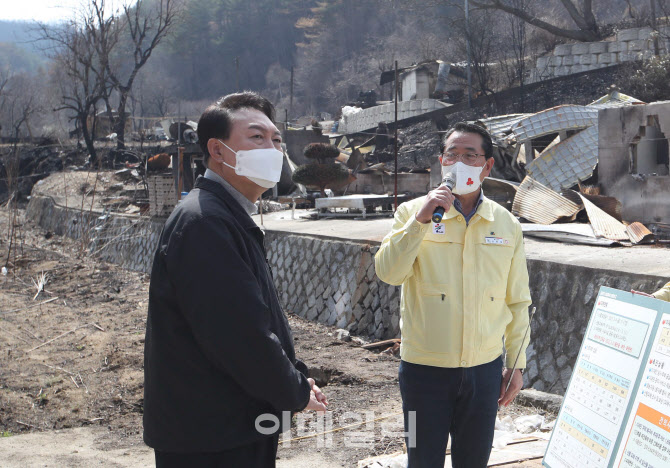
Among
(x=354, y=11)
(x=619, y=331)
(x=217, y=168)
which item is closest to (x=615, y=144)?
(x=619, y=331)

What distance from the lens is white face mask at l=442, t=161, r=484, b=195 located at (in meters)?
3.18

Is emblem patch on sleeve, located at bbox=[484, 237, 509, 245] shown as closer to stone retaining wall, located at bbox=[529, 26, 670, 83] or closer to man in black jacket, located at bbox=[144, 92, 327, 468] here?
man in black jacket, located at bbox=[144, 92, 327, 468]

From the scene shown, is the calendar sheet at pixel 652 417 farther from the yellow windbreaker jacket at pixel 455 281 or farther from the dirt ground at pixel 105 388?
the dirt ground at pixel 105 388

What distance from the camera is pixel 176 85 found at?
244 ft

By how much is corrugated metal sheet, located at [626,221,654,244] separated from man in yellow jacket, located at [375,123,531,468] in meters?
Result: 5.98

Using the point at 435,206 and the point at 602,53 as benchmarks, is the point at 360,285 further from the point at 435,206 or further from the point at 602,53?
the point at 602,53

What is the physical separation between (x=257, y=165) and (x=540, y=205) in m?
9.24

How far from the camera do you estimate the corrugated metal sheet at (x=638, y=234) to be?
8516 mm

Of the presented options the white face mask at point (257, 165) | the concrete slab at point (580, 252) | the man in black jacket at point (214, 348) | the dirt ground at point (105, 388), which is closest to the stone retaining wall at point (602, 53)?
the concrete slab at point (580, 252)

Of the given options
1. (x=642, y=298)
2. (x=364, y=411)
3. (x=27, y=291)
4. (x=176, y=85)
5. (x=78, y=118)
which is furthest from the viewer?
(x=176, y=85)

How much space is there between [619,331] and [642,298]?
18cm

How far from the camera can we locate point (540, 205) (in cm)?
1102

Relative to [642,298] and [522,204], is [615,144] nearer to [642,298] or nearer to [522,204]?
[522,204]

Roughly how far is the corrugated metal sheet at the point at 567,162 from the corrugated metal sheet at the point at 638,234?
4141 mm
